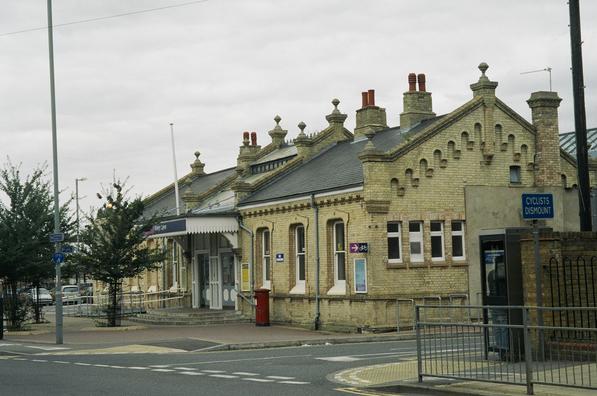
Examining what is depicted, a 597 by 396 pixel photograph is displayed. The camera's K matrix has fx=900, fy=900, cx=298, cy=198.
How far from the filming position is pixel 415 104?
115 ft

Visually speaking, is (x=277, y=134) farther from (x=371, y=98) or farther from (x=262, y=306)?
(x=262, y=306)

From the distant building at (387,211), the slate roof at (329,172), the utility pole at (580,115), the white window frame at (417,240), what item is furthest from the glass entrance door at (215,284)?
the utility pole at (580,115)

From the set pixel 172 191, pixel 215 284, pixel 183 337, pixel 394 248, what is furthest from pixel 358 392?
pixel 172 191

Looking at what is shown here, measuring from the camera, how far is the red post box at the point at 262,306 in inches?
1278

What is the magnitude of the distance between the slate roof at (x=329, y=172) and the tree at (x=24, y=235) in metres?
7.56

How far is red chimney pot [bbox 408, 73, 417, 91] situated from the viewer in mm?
35219

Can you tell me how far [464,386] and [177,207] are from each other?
105ft

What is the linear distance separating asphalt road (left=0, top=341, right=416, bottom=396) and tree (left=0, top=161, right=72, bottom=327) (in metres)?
8.51

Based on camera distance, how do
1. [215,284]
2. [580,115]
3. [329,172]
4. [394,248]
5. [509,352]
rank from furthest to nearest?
[215,284]
[329,172]
[394,248]
[580,115]
[509,352]

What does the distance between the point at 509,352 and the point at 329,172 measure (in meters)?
19.5

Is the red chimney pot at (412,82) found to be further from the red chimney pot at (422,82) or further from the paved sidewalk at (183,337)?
the paved sidewalk at (183,337)

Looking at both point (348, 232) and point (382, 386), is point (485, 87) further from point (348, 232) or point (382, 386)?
point (382, 386)

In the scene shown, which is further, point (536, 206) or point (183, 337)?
point (183, 337)

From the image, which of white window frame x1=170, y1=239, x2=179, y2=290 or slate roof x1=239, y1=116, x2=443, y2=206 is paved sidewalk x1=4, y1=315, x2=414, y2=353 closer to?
slate roof x1=239, y1=116, x2=443, y2=206
